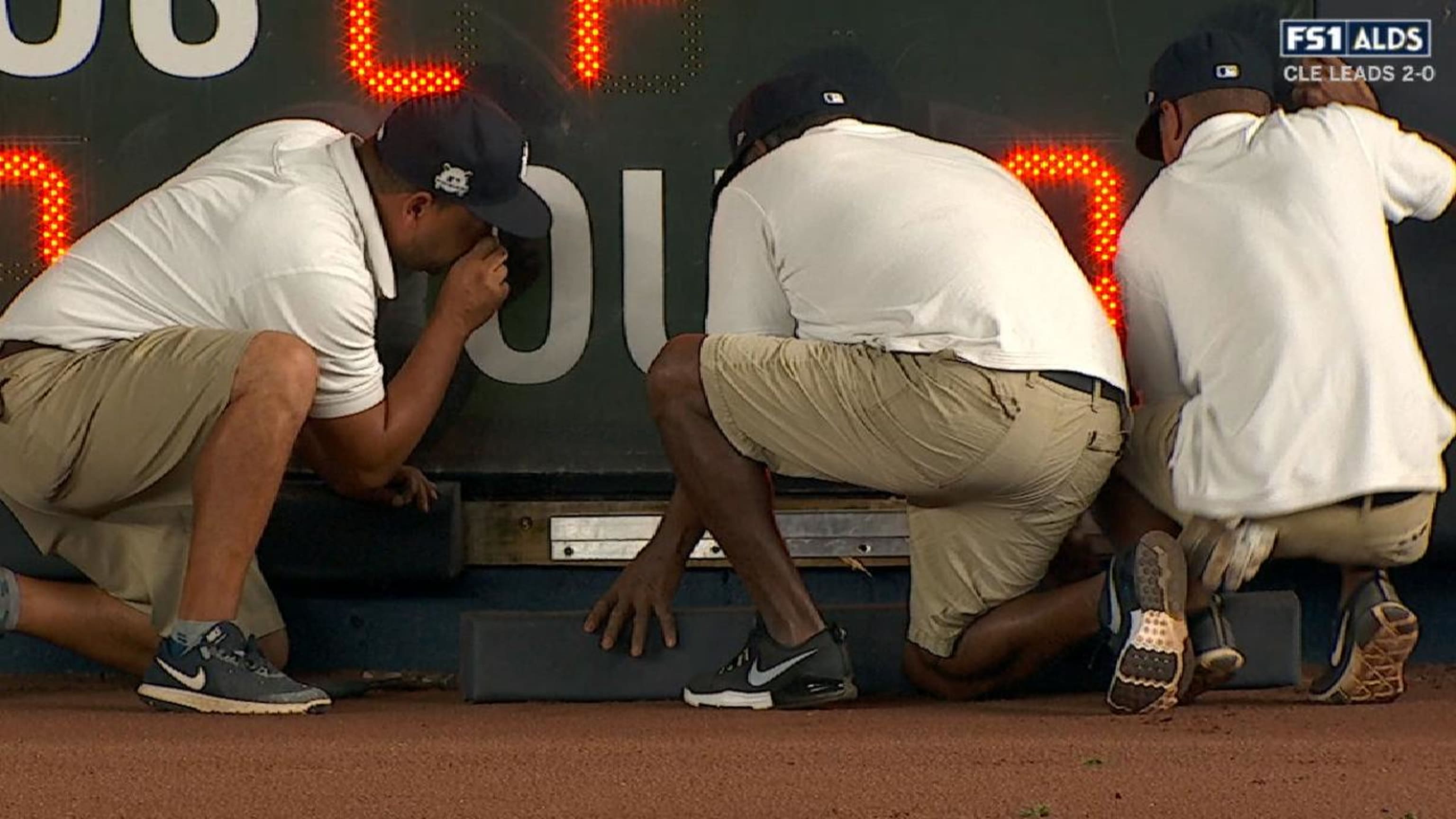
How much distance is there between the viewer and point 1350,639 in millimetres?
3941

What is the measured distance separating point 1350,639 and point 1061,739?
0.87 meters

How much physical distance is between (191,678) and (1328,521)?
182 centimetres

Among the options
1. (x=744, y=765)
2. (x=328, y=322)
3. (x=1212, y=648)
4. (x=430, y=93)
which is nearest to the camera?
(x=744, y=765)

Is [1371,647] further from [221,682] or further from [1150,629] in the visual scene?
[221,682]

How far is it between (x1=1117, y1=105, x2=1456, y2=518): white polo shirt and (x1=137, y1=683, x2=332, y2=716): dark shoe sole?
1446 millimetres

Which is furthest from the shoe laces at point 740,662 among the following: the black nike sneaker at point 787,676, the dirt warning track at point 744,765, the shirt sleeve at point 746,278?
the shirt sleeve at point 746,278

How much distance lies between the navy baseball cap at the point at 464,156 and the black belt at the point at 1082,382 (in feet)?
3.24

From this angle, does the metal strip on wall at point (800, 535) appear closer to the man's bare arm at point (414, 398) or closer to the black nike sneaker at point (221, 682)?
the man's bare arm at point (414, 398)

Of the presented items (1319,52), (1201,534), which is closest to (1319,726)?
(1201,534)

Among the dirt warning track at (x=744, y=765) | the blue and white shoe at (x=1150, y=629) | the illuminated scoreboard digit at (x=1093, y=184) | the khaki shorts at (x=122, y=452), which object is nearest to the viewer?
the dirt warning track at (x=744, y=765)

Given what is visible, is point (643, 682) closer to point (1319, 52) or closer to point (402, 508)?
point (402, 508)

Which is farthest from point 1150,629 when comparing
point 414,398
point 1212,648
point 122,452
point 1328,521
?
point 122,452

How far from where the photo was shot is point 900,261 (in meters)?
3.80

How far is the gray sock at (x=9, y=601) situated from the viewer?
4176 millimetres
